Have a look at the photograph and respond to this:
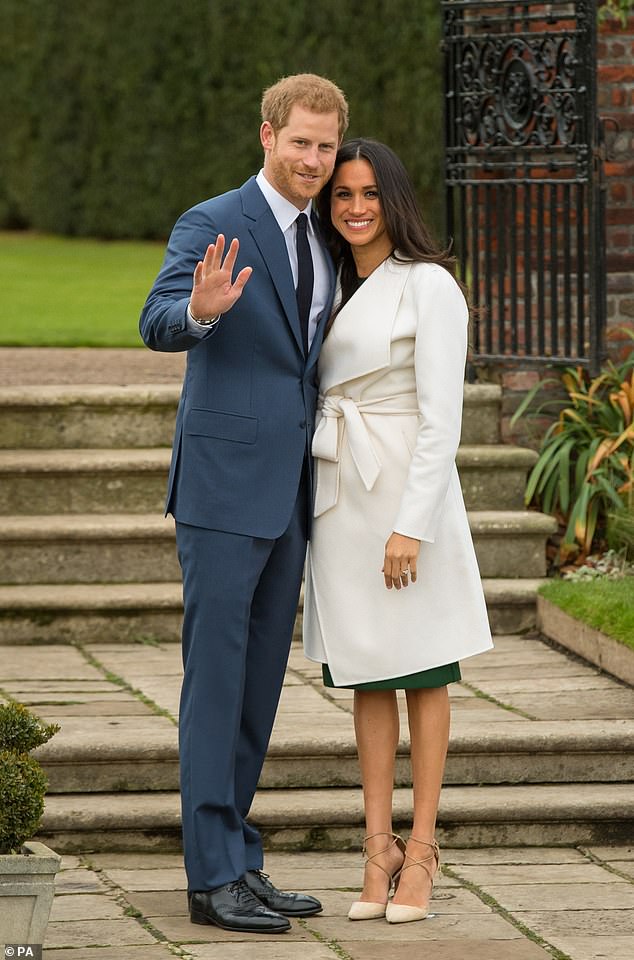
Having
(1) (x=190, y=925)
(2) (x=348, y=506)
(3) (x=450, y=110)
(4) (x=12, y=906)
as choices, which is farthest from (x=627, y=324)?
(4) (x=12, y=906)

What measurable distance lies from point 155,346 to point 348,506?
1.87 feet

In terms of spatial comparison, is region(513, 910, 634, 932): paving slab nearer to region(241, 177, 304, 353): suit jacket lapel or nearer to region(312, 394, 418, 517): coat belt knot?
region(312, 394, 418, 517): coat belt knot

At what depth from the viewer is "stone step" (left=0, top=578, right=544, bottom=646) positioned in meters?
6.05

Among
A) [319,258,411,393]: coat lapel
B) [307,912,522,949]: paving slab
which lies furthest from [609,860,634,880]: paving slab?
[319,258,411,393]: coat lapel

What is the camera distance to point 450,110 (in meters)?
7.16

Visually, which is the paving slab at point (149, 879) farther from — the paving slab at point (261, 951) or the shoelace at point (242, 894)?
the paving slab at point (261, 951)

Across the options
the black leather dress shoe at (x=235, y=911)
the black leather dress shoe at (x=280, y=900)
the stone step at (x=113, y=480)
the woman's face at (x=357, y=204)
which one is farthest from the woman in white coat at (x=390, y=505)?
the stone step at (x=113, y=480)

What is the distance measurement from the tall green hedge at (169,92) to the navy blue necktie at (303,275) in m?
9.96

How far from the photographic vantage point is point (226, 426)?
148 inches

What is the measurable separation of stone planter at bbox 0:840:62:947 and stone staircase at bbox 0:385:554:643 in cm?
273

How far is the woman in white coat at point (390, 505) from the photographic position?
373cm

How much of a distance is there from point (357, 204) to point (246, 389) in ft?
1.57

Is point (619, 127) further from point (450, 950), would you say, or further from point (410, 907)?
point (450, 950)

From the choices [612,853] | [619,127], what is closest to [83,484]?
[619,127]
